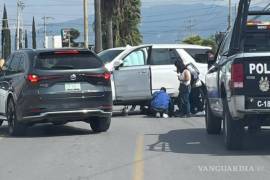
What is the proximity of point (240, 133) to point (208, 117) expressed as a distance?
3058 millimetres

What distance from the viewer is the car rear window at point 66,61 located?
1466 cm

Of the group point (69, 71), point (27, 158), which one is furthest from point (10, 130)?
point (27, 158)

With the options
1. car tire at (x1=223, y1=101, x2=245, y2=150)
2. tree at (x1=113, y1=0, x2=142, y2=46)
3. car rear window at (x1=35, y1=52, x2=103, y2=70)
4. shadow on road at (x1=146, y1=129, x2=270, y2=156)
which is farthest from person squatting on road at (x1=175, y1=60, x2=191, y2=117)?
tree at (x1=113, y1=0, x2=142, y2=46)

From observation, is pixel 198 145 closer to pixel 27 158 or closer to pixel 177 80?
Answer: pixel 27 158

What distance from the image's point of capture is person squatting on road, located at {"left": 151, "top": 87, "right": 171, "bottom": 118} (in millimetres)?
19516

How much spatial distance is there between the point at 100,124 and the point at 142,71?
466 cm

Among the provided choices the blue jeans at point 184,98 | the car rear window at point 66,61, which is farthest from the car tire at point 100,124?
the blue jeans at point 184,98

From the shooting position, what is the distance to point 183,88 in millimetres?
19688

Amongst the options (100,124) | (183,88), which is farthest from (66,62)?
(183,88)

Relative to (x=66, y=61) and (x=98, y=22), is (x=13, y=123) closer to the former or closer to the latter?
(x=66, y=61)

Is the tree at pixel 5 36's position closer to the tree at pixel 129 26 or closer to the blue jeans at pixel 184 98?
the tree at pixel 129 26

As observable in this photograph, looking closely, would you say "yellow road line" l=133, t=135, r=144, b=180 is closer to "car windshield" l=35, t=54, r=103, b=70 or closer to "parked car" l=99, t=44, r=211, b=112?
"car windshield" l=35, t=54, r=103, b=70

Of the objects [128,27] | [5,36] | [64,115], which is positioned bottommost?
[64,115]

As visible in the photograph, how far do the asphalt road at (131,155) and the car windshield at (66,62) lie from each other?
148 cm
